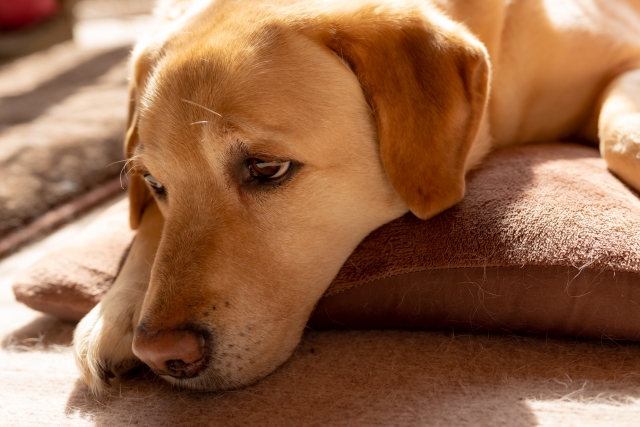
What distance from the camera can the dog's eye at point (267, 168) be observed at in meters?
1.73

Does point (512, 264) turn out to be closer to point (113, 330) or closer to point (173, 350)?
point (173, 350)

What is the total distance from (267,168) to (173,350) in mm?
581

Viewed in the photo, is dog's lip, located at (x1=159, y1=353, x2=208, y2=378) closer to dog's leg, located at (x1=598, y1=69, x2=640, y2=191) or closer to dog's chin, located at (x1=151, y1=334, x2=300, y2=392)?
dog's chin, located at (x1=151, y1=334, x2=300, y2=392)

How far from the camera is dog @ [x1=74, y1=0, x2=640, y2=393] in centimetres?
163

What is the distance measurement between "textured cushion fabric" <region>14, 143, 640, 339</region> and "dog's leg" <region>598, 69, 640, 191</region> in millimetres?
47

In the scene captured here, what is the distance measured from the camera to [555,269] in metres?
1.68

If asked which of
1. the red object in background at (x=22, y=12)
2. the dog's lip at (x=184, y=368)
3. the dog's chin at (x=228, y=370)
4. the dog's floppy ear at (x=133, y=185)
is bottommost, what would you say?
the dog's chin at (x=228, y=370)

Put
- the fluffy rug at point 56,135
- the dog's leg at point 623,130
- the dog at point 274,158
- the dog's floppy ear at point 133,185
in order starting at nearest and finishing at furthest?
1. the dog at point 274,158
2. the dog's leg at point 623,130
3. the dog's floppy ear at point 133,185
4. the fluffy rug at point 56,135

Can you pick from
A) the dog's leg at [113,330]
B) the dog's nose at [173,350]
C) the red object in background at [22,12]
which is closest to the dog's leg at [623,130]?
the dog's nose at [173,350]

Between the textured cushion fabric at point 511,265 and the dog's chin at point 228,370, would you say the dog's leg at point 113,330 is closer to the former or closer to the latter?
the dog's chin at point 228,370

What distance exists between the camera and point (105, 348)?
1778mm

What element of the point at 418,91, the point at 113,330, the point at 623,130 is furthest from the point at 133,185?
the point at 623,130

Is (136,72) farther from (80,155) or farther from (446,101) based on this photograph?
(80,155)

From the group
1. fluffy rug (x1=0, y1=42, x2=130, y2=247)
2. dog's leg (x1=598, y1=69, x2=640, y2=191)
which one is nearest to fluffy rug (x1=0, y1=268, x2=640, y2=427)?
dog's leg (x1=598, y1=69, x2=640, y2=191)
